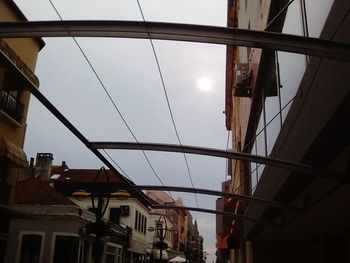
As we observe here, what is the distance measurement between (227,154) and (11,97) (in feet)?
49.2

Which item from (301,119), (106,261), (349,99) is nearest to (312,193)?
(301,119)

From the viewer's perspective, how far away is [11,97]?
19938mm

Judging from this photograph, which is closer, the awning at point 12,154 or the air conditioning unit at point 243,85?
the air conditioning unit at point 243,85

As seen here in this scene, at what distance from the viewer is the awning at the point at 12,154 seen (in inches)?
730

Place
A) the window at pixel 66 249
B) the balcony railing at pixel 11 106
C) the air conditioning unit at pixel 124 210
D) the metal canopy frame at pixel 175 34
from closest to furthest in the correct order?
the metal canopy frame at pixel 175 34 < the balcony railing at pixel 11 106 < the window at pixel 66 249 < the air conditioning unit at pixel 124 210

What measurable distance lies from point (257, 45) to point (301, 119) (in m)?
1.23

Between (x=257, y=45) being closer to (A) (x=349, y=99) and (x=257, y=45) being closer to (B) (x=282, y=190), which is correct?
(A) (x=349, y=99)

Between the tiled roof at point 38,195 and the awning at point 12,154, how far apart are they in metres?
10.5

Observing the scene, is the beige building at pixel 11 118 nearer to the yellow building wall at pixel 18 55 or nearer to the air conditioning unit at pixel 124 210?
the yellow building wall at pixel 18 55

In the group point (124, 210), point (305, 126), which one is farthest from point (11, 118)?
point (124, 210)

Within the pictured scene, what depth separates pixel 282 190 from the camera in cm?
747

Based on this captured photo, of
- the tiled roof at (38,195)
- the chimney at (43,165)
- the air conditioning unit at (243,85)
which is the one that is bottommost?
the air conditioning unit at (243,85)

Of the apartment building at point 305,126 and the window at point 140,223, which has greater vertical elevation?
the window at point 140,223

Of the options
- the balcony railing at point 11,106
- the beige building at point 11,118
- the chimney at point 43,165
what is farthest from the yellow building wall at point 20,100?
the chimney at point 43,165
